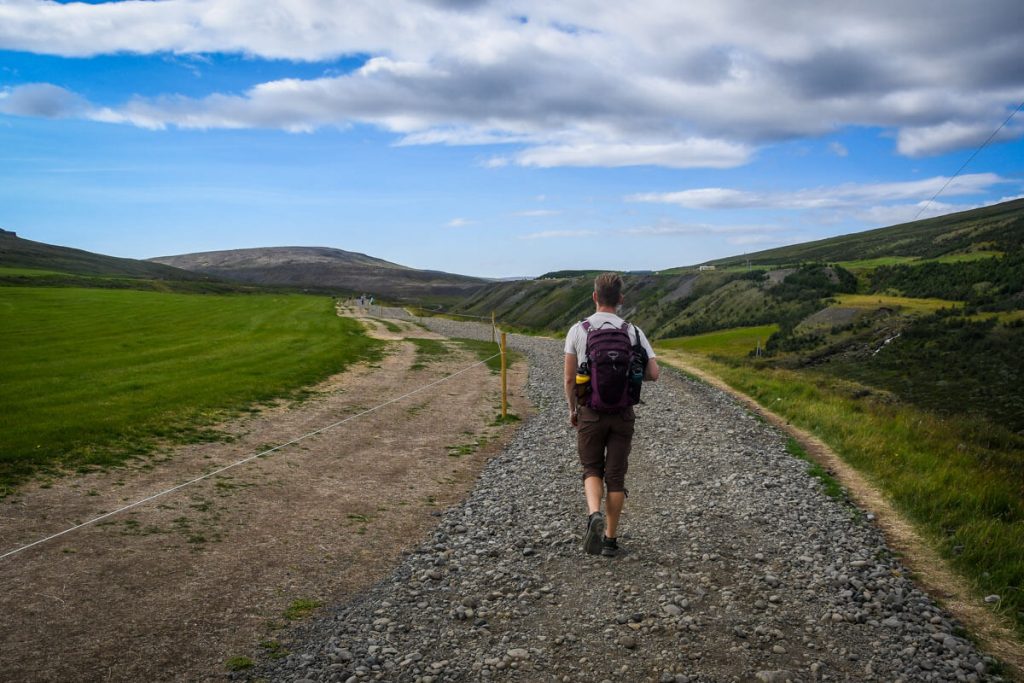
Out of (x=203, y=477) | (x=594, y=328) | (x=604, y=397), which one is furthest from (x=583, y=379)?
(x=203, y=477)

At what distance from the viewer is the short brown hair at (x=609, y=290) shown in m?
7.21

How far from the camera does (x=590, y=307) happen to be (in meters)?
140

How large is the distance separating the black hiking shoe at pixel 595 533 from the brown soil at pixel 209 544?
233 centimetres

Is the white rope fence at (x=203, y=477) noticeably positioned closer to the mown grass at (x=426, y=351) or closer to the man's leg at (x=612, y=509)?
the man's leg at (x=612, y=509)

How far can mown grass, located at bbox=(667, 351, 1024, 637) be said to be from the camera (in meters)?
7.21

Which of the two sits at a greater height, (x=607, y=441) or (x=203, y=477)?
(x=607, y=441)

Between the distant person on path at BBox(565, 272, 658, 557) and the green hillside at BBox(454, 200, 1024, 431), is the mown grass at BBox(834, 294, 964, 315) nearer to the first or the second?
the green hillside at BBox(454, 200, 1024, 431)

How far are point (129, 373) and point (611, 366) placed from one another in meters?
19.2

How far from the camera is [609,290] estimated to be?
7250mm

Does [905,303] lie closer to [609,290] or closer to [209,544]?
[609,290]

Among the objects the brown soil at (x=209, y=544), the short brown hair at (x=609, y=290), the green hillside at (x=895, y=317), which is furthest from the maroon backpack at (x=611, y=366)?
Answer: the green hillside at (x=895, y=317)

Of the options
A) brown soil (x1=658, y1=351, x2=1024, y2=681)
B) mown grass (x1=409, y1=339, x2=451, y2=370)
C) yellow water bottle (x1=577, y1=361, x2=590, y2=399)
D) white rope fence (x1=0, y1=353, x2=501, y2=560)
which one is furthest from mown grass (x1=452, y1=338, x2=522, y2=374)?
yellow water bottle (x1=577, y1=361, x2=590, y2=399)

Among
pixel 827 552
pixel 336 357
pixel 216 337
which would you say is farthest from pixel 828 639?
pixel 216 337

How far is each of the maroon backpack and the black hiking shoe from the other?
3.99ft
